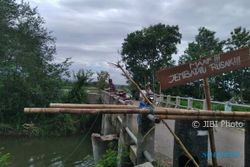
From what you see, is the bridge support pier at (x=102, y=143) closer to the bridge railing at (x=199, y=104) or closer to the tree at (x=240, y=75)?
the bridge railing at (x=199, y=104)

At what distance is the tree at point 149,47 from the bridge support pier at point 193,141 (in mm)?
38487

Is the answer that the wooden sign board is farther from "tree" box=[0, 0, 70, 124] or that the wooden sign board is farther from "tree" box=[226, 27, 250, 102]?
"tree" box=[226, 27, 250, 102]

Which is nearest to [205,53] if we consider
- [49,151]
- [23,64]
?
[23,64]

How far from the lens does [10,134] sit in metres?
29.4

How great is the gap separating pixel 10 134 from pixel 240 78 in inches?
917

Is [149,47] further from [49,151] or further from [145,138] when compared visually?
[145,138]

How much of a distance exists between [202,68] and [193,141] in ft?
3.04

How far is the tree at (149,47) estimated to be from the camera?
45.1 meters

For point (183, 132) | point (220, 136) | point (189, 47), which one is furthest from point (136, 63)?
point (183, 132)

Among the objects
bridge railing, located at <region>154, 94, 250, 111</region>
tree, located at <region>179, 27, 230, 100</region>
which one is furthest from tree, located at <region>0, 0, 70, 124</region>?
tree, located at <region>179, 27, 230, 100</region>

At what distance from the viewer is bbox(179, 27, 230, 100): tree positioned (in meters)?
42.7

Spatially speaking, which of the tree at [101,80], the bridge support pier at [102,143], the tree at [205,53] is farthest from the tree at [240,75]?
the bridge support pier at [102,143]

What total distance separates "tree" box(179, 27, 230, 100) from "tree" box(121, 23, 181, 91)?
197 cm

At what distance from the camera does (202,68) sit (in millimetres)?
5215
